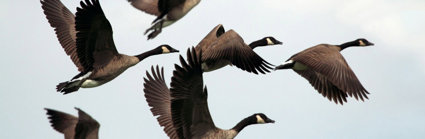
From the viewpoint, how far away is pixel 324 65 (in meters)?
15.8

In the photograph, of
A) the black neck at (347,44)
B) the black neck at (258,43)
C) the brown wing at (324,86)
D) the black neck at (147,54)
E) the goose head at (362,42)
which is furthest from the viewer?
the goose head at (362,42)

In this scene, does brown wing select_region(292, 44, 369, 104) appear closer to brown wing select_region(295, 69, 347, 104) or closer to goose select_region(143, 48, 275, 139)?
brown wing select_region(295, 69, 347, 104)

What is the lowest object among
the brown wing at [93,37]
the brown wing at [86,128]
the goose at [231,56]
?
the brown wing at [86,128]

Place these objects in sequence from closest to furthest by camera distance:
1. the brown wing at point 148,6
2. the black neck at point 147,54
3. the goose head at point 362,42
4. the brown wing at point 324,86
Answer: the brown wing at point 324,86
the black neck at point 147,54
the goose head at point 362,42
the brown wing at point 148,6

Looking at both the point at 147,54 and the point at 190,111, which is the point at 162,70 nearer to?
the point at 147,54

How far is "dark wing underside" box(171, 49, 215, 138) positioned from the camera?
1331 cm

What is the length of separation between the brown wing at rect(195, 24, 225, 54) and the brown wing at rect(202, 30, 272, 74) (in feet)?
1.01

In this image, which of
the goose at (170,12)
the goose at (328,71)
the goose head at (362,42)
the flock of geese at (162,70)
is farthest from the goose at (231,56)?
the goose head at (362,42)

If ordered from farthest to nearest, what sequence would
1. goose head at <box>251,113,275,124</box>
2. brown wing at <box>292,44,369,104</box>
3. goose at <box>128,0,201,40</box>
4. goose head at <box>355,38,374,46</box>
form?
goose head at <box>355,38,374,46</box>
goose at <box>128,0,201,40</box>
brown wing at <box>292,44,369,104</box>
goose head at <box>251,113,275,124</box>

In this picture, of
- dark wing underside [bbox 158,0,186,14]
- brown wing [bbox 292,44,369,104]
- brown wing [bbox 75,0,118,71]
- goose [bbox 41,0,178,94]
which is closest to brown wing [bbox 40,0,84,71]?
goose [bbox 41,0,178,94]

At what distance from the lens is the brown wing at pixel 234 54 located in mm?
16094

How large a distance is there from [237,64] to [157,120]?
5.62ft

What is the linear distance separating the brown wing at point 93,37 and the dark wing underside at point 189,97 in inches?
114

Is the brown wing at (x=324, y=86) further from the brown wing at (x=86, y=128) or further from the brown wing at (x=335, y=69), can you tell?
the brown wing at (x=86, y=128)
